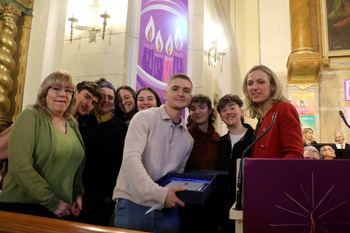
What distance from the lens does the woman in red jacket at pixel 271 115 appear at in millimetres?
1425

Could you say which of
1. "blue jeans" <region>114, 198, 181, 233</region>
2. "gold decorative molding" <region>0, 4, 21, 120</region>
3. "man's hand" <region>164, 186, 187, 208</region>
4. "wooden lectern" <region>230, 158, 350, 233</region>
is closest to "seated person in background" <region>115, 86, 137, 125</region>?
"blue jeans" <region>114, 198, 181, 233</region>

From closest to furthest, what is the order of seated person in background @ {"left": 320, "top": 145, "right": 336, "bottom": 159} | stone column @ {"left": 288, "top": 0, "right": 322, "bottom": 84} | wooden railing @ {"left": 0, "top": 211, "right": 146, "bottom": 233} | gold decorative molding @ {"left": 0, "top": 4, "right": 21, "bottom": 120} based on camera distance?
1. wooden railing @ {"left": 0, "top": 211, "right": 146, "bottom": 233}
2. seated person in background @ {"left": 320, "top": 145, "right": 336, "bottom": 159}
3. gold decorative molding @ {"left": 0, "top": 4, "right": 21, "bottom": 120}
4. stone column @ {"left": 288, "top": 0, "right": 322, "bottom": 84}

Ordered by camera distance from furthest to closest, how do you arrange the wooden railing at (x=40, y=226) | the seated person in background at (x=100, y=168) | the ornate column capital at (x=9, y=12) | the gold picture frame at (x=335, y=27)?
the gold picture frame at (x=335, y=27) → the ornate column capital at (x=9, y=12) → the seated person in background at (x=100, y=168) → the wooden railing at (x=40, y=226)

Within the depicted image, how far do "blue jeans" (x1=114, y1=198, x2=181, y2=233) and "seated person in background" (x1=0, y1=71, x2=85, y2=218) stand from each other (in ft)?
1.03

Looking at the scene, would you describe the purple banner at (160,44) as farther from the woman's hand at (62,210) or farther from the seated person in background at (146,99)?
the woman's hand at (62,210)

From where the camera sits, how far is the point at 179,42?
5.12 meters

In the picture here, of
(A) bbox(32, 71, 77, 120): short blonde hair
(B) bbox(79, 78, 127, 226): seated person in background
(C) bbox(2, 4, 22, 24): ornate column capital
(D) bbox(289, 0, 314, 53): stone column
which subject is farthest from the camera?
(D) bbox(289, 0, 314, 53): stone column

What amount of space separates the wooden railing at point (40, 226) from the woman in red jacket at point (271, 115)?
94 centimetres

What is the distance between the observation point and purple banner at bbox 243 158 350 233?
89 cm

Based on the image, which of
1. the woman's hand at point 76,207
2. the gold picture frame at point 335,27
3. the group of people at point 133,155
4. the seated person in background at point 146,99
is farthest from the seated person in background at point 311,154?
the gold picture frame at point 335,27

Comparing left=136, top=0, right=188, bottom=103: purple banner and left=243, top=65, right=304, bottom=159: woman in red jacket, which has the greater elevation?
left=136, top=0, right=188, bottom=103: purple banner

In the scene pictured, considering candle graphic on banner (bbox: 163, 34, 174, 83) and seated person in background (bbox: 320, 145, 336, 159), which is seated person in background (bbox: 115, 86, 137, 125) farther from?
seated person in background (bbox: 320, 145, 336, 159)

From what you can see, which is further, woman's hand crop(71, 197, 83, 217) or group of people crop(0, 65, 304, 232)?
woman's hand crop(71, 197, 83, 217)

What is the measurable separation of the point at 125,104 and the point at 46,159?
3.63ft
